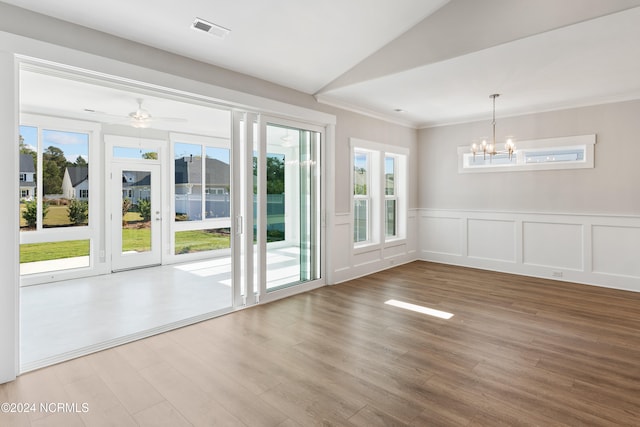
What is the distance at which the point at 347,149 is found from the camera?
554cm

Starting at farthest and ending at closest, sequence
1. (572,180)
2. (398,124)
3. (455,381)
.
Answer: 1. (398,124)
2. (572,180)
3. (455,381)

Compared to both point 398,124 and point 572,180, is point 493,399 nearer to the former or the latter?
point 572,180

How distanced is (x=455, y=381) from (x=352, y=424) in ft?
3.10

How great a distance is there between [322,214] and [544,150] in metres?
3.85

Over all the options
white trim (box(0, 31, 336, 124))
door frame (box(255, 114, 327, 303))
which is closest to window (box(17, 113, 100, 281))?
white trim (box(0, 31, 336, 124))

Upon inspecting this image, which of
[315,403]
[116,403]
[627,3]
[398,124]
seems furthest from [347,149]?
[116,403]

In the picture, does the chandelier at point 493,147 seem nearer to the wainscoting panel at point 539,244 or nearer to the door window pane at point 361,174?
the wainscoting panel at point 539,244

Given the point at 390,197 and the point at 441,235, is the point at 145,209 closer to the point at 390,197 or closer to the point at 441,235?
the point at 390,197

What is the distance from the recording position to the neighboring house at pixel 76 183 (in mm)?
5848

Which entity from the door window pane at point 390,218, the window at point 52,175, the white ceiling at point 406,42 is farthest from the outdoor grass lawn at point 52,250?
the door window pane at point 390,218

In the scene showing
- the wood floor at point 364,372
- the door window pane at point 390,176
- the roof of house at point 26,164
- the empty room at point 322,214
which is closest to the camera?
the wood floor at point 364,372

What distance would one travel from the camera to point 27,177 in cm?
547

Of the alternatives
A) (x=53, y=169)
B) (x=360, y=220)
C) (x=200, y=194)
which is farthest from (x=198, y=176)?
(x=360, y=220)

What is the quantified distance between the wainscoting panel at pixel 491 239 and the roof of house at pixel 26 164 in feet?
24.6
